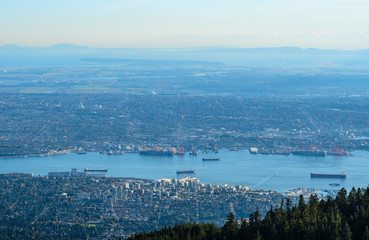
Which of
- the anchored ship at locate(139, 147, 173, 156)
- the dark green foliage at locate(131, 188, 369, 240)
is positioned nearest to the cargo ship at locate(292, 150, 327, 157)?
the anchored ship at locate(139, 147, 173, 156)

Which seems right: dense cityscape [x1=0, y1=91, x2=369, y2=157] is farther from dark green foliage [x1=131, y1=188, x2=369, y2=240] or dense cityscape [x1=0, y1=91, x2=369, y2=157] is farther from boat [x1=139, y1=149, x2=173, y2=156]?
dark green foliage [x1=131, y1=188, x2=369, y2=240]

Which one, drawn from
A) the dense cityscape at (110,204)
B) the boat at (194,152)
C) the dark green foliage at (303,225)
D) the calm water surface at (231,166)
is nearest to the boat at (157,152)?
the calm water surface at (231,166)

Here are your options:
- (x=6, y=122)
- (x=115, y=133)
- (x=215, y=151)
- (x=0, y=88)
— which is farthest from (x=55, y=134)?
(x=0, y=88)

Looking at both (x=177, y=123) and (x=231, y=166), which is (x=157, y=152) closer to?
(x=231, y=166)

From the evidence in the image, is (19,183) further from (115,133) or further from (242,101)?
(242,101)

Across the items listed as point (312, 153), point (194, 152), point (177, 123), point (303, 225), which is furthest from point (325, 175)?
point (177, 123)

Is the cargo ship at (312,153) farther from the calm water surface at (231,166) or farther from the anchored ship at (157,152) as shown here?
the anchored ship at (157,152)
